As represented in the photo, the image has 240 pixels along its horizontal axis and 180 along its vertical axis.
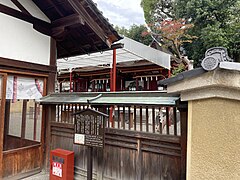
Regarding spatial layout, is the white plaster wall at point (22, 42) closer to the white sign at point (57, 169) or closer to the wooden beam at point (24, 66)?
the wooden beam at point (24, 66)

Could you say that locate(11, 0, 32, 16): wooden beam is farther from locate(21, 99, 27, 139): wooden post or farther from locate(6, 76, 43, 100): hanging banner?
locate(21, 99, 27, 139): wooden post

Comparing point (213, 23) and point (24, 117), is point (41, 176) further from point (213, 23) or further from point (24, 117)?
point (213, 23)

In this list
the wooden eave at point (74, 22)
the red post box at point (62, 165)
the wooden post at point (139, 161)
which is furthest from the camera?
the wooden eave at point (74, 22)

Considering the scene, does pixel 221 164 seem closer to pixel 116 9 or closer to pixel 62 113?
pixel 62 113

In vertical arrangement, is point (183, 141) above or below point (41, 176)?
above

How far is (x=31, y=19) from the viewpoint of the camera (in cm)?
441

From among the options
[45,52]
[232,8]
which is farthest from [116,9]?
[45,52]

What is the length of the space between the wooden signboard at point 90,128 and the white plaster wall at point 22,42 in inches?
78.0

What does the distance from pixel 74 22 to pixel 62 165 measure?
3.00 meters

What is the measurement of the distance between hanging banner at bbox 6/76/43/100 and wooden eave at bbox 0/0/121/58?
1256 millimetres

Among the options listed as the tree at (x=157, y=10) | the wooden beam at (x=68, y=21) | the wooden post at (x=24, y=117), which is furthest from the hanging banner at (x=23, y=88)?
the tree at (x=157, y=10)

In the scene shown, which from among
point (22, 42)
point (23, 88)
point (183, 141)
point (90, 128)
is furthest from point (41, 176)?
point (183, 141)

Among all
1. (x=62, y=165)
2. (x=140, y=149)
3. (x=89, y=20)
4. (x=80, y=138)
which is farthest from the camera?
(x=89, y=20)

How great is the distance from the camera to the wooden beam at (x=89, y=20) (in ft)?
12.7
